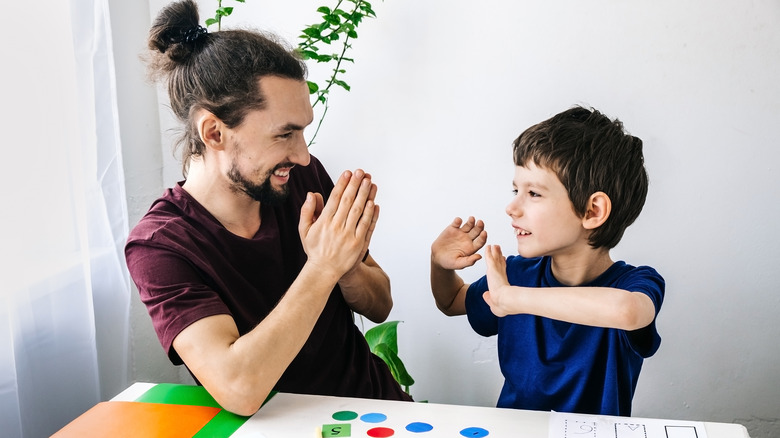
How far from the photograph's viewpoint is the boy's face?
126cm

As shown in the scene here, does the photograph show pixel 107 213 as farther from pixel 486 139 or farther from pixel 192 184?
pixel 486 139

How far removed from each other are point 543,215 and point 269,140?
1.66ft

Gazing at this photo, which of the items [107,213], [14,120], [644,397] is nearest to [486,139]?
[644,397]

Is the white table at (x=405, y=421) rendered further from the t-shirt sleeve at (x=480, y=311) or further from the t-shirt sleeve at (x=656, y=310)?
the t-shirt sleeve at (x=480, y=311)

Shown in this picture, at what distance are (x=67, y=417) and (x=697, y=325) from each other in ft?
5.22

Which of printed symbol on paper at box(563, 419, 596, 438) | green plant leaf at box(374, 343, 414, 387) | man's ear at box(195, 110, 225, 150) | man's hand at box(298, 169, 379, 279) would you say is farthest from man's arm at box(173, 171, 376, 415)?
green plant leaf at box(374, 343, 414, 387)

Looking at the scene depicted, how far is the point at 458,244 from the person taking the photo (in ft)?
4.58

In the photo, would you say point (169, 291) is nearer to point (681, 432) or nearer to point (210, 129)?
point (210, 129)

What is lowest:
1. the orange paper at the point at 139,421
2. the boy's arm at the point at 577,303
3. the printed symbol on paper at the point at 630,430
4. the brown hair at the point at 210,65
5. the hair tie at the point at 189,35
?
the orange paper at the point at 139,421

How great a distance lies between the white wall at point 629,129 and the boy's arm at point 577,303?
2.55 ft

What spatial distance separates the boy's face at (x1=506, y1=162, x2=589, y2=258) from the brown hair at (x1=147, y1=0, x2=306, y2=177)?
476mm

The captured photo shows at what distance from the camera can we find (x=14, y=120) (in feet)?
4.60

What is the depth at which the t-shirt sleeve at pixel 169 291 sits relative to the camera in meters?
1.12

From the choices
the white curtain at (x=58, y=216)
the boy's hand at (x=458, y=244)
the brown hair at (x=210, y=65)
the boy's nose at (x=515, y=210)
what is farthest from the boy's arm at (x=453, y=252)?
the white curtain at (x=58, y=216)
